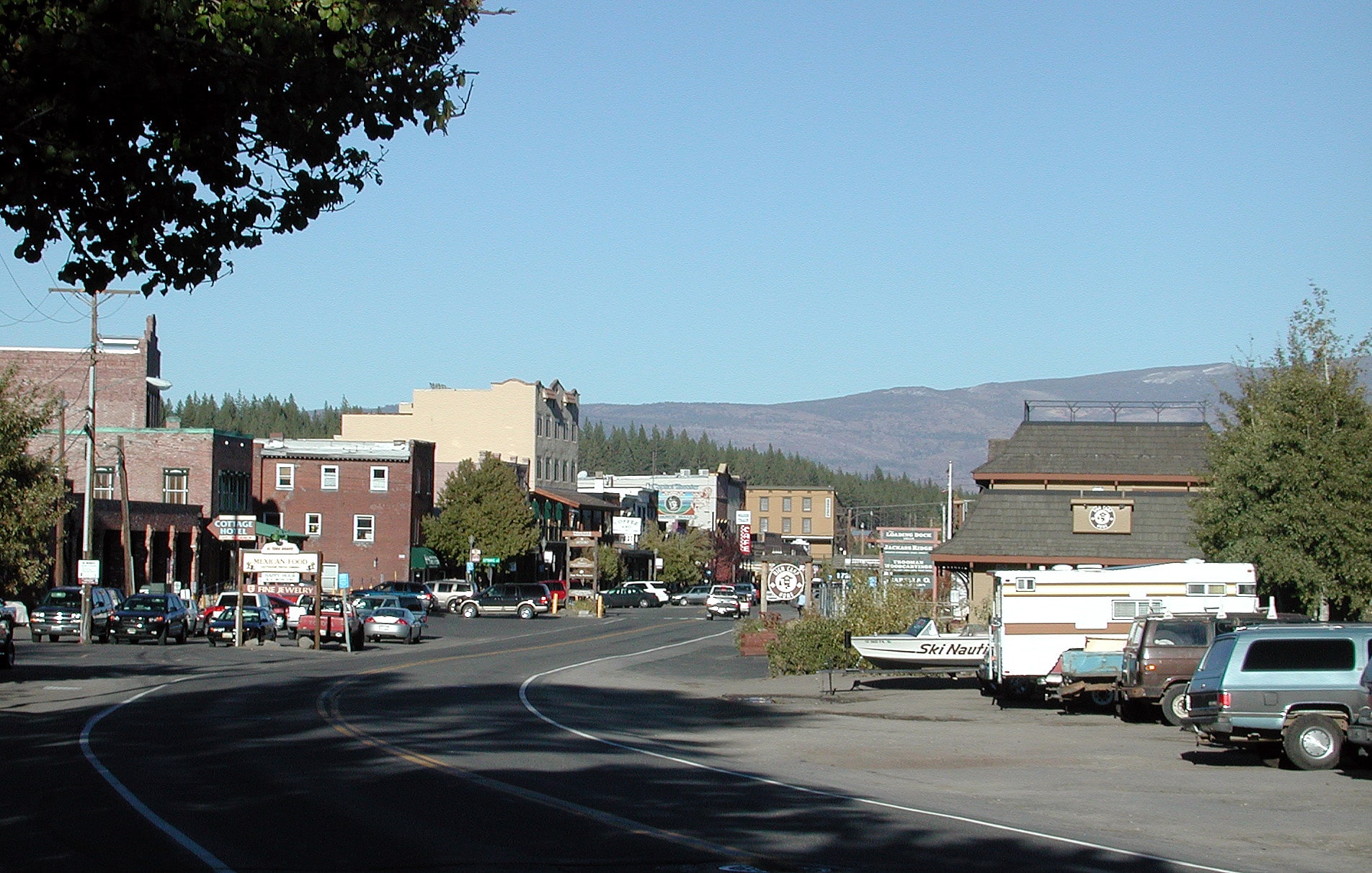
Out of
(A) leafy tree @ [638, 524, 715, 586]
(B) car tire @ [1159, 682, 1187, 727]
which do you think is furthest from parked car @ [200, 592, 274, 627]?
(A) leafy tree @ [638, 524, 715, 586]

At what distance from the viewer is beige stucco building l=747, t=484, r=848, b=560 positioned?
18738 cm

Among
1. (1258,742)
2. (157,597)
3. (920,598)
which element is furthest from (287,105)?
(157,597)

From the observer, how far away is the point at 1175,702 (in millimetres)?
23016

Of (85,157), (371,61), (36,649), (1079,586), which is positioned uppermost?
(371,61)

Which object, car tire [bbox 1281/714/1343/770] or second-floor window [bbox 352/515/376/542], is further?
second-floor window [bbox 352/515/376/542]

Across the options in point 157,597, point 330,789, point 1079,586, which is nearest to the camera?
point 330,789

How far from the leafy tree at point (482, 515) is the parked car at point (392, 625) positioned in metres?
34.5

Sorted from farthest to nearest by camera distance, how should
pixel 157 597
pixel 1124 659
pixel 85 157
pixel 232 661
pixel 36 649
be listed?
pixel 157 597, pixel 36 649, pixel 232 661, pixel 1124 659, pixel 85 157

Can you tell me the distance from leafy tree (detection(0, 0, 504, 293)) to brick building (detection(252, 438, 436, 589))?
238 ft

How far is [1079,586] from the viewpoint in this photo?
27438mm

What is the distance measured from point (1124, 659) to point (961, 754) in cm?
564

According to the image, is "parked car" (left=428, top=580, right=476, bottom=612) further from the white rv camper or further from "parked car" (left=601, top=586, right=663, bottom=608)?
the white rv camper

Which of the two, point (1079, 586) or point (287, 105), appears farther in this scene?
point (1079, 586)

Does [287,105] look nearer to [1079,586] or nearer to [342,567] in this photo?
[1079,586]
